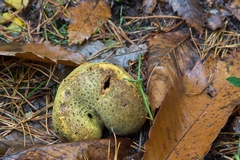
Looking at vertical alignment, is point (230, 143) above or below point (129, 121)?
below

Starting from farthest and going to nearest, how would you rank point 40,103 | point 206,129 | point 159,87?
point 40,103, point 159,87, point 206,129

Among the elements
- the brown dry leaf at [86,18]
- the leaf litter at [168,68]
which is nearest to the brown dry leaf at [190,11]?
the leaf litter at [168,68]

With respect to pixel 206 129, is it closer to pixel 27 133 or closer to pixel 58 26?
pixel 27 133

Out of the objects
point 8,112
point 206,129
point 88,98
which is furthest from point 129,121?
point 8,112

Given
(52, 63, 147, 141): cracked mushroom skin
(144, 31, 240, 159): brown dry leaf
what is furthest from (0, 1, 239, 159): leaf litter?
(52, 63, 147, 141): cracked mushroom skin

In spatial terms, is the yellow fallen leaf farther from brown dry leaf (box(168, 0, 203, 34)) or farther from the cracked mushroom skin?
brown dry leaf (box(168, 0, 203, 34))

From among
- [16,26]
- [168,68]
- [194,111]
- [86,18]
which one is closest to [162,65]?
[168,68]
